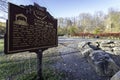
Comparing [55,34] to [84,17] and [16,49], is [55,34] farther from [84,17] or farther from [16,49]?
[84,17]

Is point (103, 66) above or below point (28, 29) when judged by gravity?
below

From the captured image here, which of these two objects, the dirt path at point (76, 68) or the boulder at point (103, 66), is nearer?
the dirt path at point (76, 68)

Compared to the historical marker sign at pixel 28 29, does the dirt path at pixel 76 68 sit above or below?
below

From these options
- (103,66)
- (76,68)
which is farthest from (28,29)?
(103,66)

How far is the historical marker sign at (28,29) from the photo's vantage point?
172 inches

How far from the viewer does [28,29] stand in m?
4.98

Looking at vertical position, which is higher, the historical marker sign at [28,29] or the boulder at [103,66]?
the historical marker sign at [28,29]

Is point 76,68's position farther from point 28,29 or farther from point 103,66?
point 28,29

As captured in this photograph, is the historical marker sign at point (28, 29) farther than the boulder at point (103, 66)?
No

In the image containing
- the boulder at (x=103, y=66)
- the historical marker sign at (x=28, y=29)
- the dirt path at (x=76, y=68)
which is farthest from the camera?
the boulder at (x=103, y=66)

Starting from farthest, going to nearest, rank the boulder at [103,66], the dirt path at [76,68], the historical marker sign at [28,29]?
the boulder at [103,66] < the dirt path at [76,68] < the historical marker sign at [28,29]

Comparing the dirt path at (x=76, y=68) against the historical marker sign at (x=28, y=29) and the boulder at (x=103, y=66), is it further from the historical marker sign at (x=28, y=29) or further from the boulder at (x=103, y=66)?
the historical marker sign at (x=28, y=29)

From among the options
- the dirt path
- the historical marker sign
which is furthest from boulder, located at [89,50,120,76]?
the historical marker sign

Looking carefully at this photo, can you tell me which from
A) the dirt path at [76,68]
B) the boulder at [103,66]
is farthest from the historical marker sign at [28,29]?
the boulder at [103,66]
